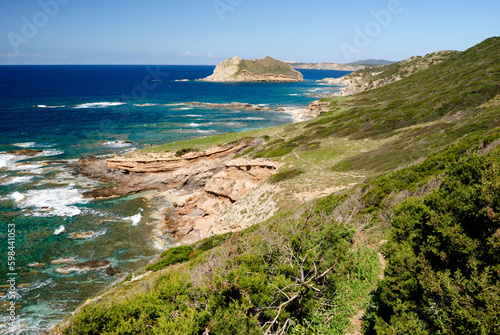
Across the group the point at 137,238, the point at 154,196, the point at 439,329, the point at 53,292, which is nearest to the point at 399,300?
the point at 439,329

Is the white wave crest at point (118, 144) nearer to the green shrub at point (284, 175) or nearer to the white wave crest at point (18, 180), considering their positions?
the white wave crest at point (18, 180)

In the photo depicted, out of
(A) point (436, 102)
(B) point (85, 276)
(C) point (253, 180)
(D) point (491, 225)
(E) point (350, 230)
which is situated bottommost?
(B) point (85, 276)

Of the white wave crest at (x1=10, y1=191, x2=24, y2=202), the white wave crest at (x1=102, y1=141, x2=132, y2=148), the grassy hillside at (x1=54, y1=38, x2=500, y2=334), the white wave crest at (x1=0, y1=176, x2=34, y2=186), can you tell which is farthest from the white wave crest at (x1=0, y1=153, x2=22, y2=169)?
the grassy hillside at (x1=54, y1=38, x2=500, y2=334)

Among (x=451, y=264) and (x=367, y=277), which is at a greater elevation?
(x=451, y=264)

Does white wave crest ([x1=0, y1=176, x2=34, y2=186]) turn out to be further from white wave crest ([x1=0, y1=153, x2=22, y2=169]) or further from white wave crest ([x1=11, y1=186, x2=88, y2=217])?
white wave crest ([x1=0, y1=153, x2=22, y2=169])

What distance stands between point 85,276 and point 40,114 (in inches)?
2982

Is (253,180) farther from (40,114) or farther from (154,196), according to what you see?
(40,114)

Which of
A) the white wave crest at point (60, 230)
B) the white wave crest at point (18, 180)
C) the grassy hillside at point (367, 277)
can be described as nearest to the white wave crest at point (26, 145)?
the white wave crest at point (18, 180)

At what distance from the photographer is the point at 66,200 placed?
1346 inches

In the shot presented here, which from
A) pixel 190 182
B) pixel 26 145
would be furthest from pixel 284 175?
pixel 26 145

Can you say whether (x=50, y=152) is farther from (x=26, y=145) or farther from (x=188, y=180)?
(x=188, y=180)

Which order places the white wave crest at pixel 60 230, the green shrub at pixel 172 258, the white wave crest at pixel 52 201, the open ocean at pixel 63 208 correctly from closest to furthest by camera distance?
the green shrub at pixel 172 258, the open ocean at pixel 63 208, the white wave crest at pixel 60 230, the white wave crest at pixel 52 201

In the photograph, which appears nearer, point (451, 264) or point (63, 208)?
point (451, 264)

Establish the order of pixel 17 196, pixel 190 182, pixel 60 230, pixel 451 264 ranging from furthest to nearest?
1. pixel 190 182
2. pixel 17 196
3. pixel 60 230
4. pixel 451 264
